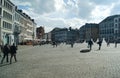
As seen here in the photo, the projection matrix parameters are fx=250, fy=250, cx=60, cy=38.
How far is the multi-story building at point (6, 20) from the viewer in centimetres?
7219

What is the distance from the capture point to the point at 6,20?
79.7 metres

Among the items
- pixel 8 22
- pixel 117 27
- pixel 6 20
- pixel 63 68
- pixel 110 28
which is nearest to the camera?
pixel 63 68

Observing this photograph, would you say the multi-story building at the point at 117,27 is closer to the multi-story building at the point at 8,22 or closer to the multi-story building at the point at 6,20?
the multi-story building at the point at 8,22

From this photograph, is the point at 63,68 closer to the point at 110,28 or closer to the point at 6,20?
the point at 6,20

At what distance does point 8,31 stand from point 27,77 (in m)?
72.6

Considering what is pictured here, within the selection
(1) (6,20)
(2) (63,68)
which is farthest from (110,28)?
(2) (63,68)

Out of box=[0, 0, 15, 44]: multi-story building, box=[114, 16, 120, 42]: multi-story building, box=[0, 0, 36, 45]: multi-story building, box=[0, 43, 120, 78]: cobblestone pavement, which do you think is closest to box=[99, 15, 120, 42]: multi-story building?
box=[114, 16, 120, 42]: multi-story building

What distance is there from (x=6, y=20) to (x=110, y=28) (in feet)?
335

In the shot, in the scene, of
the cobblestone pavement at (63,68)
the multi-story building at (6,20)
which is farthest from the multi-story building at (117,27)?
the cobblestone pavement at (63,68)

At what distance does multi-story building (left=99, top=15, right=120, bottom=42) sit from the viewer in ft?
527

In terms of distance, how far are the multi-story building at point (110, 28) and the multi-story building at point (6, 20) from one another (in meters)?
82.9

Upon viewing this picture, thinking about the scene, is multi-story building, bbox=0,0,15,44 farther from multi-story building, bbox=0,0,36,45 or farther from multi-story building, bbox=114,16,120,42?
multi-story building, bbox=114,16,120,42

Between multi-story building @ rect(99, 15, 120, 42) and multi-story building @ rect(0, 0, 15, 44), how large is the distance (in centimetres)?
8291

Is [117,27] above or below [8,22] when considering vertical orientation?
above
